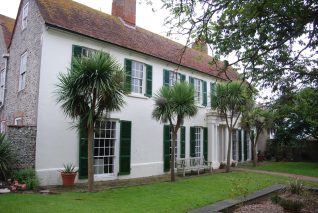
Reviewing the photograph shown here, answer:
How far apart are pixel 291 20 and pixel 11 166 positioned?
1042 centimetres

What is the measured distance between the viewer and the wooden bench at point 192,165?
17203 millimetres

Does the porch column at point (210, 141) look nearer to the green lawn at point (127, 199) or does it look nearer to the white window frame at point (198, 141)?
the white window frame at point (198, 141)

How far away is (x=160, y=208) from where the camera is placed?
861 centimetres

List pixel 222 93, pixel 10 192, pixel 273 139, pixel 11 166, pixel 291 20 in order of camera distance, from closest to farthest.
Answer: pixel 291 20 → pixel 10 192 → pixel 11 166 → pixel 222 93 → pixel 273 139

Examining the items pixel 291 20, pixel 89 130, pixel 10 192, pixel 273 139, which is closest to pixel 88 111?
pixel 89 130

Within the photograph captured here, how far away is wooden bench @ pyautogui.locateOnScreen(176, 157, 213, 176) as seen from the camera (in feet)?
56.4

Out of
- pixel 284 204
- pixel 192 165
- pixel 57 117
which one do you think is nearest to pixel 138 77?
pixel 57 117

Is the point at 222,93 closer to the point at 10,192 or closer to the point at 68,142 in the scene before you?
the point at 68,142

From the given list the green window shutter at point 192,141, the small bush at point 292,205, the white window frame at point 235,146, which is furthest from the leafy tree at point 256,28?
the white window frame at point 235,146

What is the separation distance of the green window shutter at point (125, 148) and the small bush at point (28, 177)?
4.09 meters

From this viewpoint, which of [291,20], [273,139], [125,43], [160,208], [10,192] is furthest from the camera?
[273,139]

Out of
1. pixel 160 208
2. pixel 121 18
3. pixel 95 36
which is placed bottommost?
pixel 160 208

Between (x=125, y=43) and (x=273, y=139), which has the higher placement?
(x=125, y=43)

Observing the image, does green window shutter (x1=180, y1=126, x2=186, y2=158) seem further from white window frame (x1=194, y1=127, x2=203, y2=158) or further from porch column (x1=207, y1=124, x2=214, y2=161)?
porch column (x1=207, y1=124, x2=214, y2=161)
